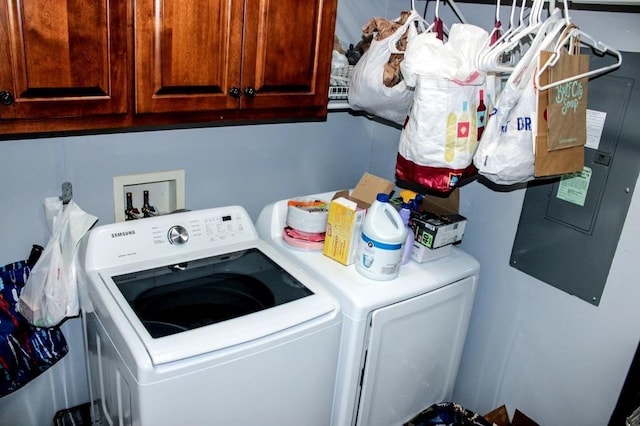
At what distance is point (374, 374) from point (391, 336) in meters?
0.15

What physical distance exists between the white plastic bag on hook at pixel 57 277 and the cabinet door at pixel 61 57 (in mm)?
488

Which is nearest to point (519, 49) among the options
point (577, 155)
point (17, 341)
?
point (577, 155)

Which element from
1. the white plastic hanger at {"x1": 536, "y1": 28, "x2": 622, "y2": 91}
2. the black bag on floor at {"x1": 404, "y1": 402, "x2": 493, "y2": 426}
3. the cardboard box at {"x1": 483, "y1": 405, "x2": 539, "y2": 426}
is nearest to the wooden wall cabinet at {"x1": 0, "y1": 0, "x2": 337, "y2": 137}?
the white plastic hanger at {"x1": 536, "y1": 28, "x2": 622, "y2": 91}

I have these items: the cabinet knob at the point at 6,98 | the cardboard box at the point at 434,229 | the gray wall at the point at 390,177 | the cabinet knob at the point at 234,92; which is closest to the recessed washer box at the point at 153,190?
the gray wall at the point at 390,177

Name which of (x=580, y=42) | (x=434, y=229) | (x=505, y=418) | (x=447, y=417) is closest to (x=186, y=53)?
(x=434, y=229)

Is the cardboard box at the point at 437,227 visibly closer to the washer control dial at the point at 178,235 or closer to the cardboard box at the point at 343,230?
the cardboard box at the point at 343,230

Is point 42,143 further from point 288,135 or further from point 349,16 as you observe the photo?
point 349,16

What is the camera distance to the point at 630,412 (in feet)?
5.75

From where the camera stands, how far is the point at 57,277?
5.65 ft

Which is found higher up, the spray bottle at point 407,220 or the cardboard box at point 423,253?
the spray bottle at point 407,220

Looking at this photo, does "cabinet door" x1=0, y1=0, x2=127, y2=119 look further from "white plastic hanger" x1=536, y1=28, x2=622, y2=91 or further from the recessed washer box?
"white plastic hanger" x1=536, y1=28, x2=622, y2=91

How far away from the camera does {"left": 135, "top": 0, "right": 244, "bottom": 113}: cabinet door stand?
1400 millimetres

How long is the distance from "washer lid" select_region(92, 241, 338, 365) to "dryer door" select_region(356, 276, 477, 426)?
0.27 metres

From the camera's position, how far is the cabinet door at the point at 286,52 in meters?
1.58
